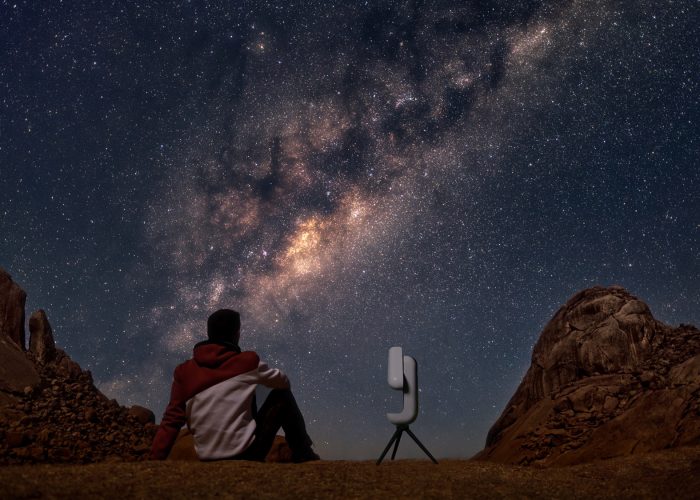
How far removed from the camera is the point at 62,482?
12.8 feet

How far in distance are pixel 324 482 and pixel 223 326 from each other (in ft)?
6.96

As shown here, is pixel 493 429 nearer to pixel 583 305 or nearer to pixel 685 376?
pixel 583 305

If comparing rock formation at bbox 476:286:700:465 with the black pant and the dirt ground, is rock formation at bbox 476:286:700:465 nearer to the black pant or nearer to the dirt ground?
the dirt ground

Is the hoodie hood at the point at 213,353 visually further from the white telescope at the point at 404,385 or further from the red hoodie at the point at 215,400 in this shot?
the white telescope at the point at 404,385

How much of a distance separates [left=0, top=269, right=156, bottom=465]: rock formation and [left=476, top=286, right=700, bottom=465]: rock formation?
8.51 m

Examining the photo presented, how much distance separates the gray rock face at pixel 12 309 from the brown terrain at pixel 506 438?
42mm

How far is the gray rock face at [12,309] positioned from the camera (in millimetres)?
14305

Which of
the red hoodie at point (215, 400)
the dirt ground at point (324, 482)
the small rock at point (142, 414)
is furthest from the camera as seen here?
the small rock at point (142, 414)

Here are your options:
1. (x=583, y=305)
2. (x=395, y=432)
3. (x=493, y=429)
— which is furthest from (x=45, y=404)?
(x=583, y=305)

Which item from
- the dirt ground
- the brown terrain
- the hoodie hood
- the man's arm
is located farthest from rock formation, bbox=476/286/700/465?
the man's arm

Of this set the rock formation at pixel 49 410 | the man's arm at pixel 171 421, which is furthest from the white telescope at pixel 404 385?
the rock formation at pixel 49 410

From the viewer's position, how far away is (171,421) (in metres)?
5.37

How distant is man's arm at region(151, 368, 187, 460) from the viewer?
5.34 meters

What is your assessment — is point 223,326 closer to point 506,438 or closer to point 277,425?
point 277,425
